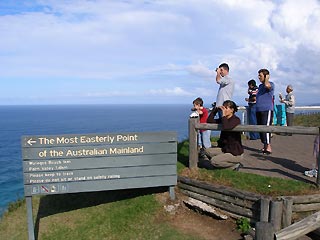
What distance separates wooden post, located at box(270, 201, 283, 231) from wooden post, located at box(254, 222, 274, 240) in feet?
3.59

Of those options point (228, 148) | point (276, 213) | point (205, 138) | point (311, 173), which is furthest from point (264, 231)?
point (205, 138)

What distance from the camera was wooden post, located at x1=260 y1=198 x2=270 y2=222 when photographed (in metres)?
5.83

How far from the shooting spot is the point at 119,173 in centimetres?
680

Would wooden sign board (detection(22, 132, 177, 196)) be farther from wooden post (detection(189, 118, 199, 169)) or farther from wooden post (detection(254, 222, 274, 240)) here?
wooden post (detection(254, 222, 274, 240))

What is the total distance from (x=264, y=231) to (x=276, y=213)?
1.16m

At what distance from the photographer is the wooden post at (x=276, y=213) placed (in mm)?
5734

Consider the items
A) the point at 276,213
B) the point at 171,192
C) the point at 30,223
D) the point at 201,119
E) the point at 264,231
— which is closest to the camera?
the point at 264,231

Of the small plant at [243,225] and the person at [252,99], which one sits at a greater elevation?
the person at [252,99]

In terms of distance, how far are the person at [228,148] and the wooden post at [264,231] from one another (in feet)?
8.62

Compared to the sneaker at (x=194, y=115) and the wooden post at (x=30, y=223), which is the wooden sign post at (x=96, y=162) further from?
the sneaker at (x=194, y=115)

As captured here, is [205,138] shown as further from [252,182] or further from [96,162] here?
[96,162]

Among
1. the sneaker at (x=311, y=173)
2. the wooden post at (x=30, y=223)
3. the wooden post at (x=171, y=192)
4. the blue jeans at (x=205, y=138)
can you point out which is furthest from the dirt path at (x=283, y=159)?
the wooden post at (x=30, y=223)

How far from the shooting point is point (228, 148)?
741 centimetres

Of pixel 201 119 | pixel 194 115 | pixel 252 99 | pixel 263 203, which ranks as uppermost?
pixel 252 99
